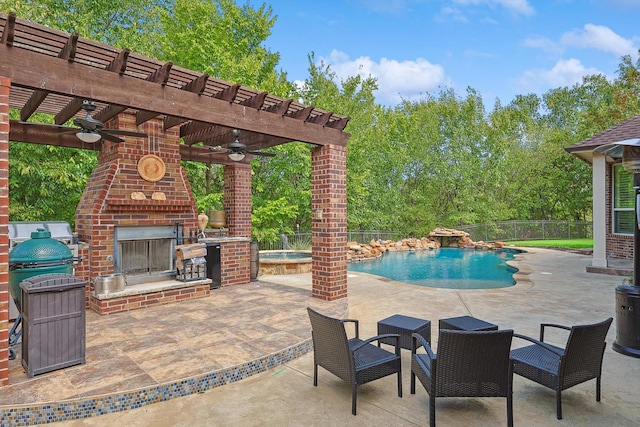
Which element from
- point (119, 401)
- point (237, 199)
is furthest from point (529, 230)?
point (119, 401)

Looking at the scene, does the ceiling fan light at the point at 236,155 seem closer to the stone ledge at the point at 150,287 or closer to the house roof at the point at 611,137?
the stone ledge at the point at 150,287

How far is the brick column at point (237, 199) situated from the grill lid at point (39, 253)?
4.35m

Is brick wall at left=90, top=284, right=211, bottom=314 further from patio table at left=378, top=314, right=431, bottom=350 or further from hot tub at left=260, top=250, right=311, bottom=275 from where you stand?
patio table at left=378, top=314, right=431, bottom=350

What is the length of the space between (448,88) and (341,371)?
73.9ft

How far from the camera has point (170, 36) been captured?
41.0 feet

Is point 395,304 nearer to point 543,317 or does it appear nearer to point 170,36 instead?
point 543,317

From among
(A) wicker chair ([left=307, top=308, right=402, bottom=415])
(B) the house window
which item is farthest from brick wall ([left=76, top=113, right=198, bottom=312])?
(B) the house window

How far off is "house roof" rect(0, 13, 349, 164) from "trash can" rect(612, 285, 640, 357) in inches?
163

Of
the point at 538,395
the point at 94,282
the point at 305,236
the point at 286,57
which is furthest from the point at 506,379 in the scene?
the point at 286,57

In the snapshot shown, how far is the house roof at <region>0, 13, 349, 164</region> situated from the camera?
3.10 metres

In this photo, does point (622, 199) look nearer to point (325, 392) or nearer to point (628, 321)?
point (628, 321)

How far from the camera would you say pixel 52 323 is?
304 cm

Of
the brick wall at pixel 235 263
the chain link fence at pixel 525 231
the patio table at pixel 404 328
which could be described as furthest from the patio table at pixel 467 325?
the chain link fence at pixel 525 231

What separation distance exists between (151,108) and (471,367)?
150 inches
